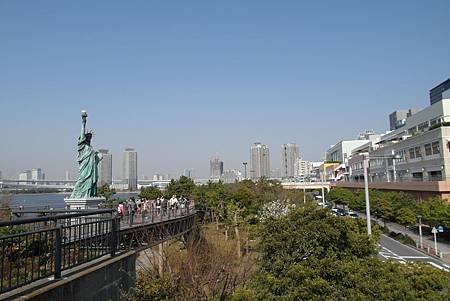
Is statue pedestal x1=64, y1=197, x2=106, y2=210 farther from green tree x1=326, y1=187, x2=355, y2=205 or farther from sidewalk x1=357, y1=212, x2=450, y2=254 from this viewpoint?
green tree x1=326, y1=187, x2=355, y2=205

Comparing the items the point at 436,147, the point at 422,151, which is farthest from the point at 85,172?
the point at 422,151

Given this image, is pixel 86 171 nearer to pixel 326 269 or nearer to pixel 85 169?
pixel 85 169

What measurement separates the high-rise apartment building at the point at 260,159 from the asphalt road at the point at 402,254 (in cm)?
14432

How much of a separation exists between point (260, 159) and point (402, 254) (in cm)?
15186

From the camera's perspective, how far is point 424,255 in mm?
33125

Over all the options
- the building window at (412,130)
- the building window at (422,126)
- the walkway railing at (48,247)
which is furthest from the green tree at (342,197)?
the walkway railing at (48,247)

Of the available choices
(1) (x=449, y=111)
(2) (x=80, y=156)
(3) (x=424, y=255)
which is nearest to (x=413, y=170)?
(1) (x=449, y=111)

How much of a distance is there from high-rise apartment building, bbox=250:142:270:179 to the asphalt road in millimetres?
144322

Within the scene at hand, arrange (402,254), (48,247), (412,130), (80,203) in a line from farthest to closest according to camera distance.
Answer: (412,130) → (402,254) → (80,203) → (48,247)

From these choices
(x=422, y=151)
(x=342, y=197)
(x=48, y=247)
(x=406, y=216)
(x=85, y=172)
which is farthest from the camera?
(x=342, y=197)

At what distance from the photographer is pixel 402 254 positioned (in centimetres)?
3334

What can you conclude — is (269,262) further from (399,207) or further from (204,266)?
(399,207)

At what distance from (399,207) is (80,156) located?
1458 inches

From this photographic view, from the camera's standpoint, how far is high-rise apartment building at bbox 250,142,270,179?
185125mm
